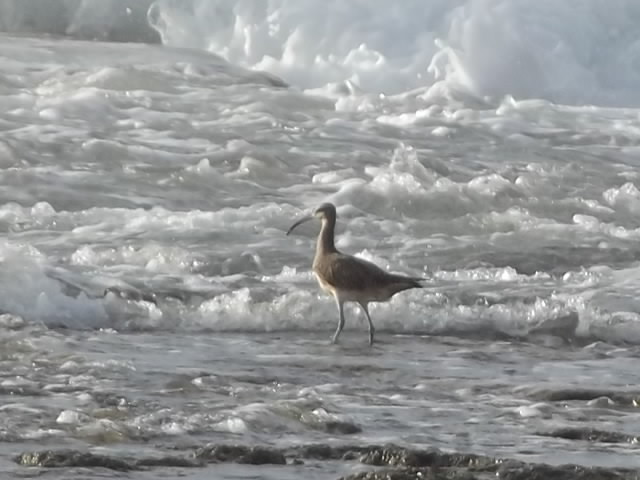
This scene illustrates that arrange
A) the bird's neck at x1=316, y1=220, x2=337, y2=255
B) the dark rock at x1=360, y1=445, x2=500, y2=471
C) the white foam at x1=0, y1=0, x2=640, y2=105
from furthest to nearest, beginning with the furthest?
the white foam at x1=0, y1=0, x2=640, y2=105 < the bird's neck at x1=316, y1=220, x2=337, y2=255 < the dark rock at x1=360, y1=445, x2=500, y2=471

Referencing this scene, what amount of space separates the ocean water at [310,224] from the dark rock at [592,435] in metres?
0.10

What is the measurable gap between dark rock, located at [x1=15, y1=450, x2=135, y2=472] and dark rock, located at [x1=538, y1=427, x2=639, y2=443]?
1669 millimetres

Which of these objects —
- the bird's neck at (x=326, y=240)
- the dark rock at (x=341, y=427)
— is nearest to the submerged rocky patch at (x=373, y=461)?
the dark rock at (x=341, y=427)

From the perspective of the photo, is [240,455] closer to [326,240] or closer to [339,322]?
[339,322]

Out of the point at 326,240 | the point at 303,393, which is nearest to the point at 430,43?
the point at 326,240

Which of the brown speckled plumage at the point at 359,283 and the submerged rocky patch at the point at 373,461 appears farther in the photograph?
the brown speckled plumage at the point at 359,283

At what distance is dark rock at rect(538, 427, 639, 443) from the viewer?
6.36 m

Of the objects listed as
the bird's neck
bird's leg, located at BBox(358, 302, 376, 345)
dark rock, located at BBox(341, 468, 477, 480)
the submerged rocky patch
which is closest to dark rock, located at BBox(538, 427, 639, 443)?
the submerged rocky patch

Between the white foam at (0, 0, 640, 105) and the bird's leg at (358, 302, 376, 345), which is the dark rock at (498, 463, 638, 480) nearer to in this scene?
the bird's leg at (358, 302, 376, 345)

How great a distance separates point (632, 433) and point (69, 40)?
1154 cm

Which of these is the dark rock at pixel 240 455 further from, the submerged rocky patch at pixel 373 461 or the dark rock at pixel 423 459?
the dark rock at pixel 423 459

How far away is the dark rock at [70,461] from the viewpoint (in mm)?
5684

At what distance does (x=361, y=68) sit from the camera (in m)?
16.5

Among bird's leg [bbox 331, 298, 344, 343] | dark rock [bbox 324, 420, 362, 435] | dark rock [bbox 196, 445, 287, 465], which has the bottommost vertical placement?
dark rock [bbox 196, 445, 287, 465]
